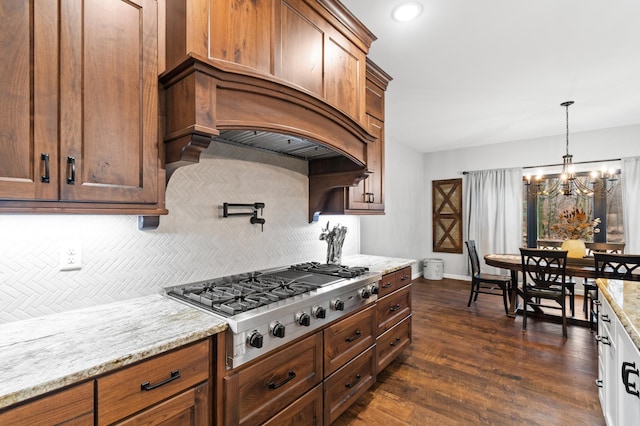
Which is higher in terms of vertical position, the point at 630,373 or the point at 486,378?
the point at 630,373

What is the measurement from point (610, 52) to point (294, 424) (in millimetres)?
3853

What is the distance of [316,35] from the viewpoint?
6.64 feet

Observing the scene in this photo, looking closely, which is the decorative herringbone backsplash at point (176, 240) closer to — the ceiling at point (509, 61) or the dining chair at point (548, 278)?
the ceiling at point (509, 61)

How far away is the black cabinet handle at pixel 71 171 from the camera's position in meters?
1.17

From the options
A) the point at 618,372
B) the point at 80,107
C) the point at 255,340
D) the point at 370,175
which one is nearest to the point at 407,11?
the point at 370,175

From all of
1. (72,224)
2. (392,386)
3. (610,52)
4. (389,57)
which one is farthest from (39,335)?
(610,52)

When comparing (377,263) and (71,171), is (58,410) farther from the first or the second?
(377,263)

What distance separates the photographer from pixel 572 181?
→ 4.28 meters

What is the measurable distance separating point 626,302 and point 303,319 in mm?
1612

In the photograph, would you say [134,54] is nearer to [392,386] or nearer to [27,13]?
[27,13]

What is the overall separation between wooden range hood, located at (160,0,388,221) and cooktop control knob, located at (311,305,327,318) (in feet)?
3.20

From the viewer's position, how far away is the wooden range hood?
1.35 meters

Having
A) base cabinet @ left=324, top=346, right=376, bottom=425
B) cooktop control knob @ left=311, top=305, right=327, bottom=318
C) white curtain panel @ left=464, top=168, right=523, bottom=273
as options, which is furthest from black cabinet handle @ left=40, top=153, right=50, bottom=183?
white curtain panel @ left=464, top=168, right=523, bottom=273

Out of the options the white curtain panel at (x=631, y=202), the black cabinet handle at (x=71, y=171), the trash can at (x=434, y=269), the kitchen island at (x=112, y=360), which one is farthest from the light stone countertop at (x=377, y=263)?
the white curtain panel at (x=631, y=202)
